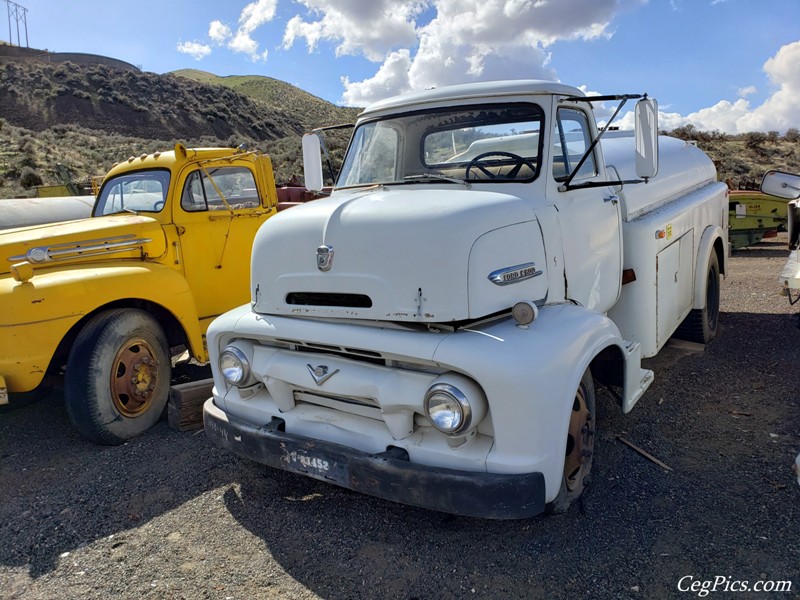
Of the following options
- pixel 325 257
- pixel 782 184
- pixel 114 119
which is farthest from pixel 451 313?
pixel 114 119

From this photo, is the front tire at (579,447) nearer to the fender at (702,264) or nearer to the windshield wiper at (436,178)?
the windshield wiper at (436,178)

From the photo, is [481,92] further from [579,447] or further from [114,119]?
[114,119]

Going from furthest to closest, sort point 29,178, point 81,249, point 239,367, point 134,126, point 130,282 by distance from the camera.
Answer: point 134,126 → point 29,178 → point 81,249 → point 130,282 → point 239,367

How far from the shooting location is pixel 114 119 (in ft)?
121

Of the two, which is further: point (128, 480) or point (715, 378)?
point (715, 378)

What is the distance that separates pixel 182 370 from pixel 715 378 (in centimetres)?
499

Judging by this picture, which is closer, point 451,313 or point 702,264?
point 451,313

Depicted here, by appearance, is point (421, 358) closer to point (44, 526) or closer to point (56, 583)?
point (56, 583)

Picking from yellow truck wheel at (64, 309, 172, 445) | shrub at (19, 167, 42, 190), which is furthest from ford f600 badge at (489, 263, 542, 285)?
shrub at (19, 167, 42, 190)

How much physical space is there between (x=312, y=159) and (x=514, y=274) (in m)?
2.06

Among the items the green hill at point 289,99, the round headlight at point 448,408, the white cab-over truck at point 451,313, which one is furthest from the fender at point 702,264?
the green hill at point 289,99

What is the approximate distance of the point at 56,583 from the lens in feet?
9.82

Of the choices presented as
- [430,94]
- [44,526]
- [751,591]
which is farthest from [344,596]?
[430,94]

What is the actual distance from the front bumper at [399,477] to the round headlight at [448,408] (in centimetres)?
21
